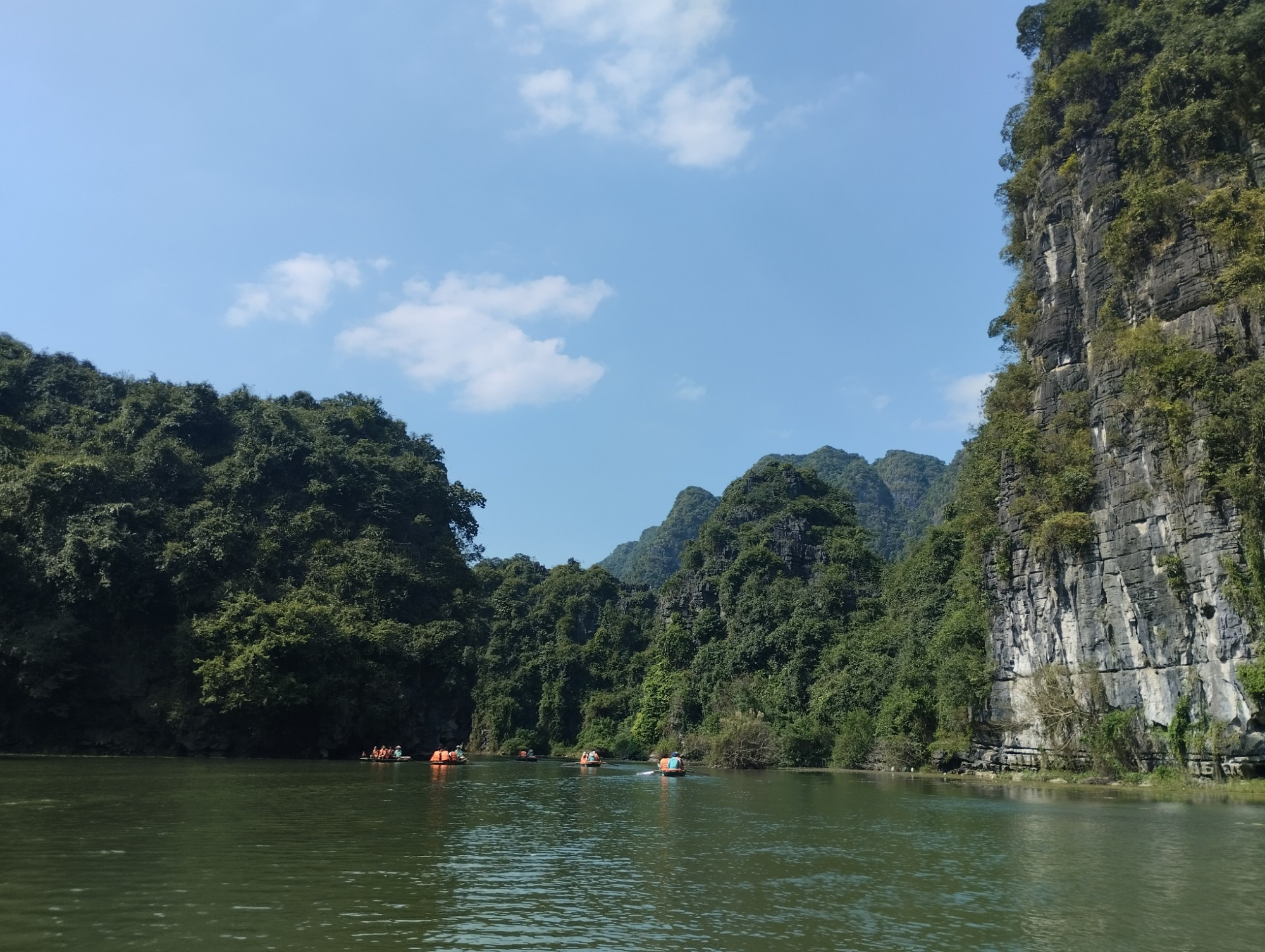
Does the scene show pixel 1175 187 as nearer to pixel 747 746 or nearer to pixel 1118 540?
pixel 1118 540

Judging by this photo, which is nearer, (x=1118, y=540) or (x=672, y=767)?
(x=1118, y=540)

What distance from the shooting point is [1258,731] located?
25.8m

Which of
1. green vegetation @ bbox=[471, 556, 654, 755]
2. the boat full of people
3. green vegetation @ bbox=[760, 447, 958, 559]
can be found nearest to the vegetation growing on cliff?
the boat full of people

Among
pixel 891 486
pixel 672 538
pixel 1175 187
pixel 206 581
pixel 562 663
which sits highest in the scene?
pixel 891 486

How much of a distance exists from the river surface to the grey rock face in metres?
6.27

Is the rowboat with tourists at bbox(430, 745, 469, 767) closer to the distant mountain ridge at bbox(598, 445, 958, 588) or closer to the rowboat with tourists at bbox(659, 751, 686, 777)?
the rowboat with tourists at bbox(659, 751, 686, 777)

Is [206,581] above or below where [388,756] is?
above

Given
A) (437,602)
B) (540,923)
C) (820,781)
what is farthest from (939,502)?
(540,923)

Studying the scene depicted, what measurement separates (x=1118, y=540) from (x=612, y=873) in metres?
23.4

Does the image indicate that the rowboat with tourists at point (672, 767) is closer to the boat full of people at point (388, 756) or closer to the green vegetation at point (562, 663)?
the boat full of people at point (388, 756)

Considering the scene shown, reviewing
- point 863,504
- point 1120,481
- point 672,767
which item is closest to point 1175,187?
point 1120,481

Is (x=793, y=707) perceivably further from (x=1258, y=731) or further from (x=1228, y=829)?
(x=1228, y=829)

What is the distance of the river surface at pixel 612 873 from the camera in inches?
387

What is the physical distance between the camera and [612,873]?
13.9 metres
